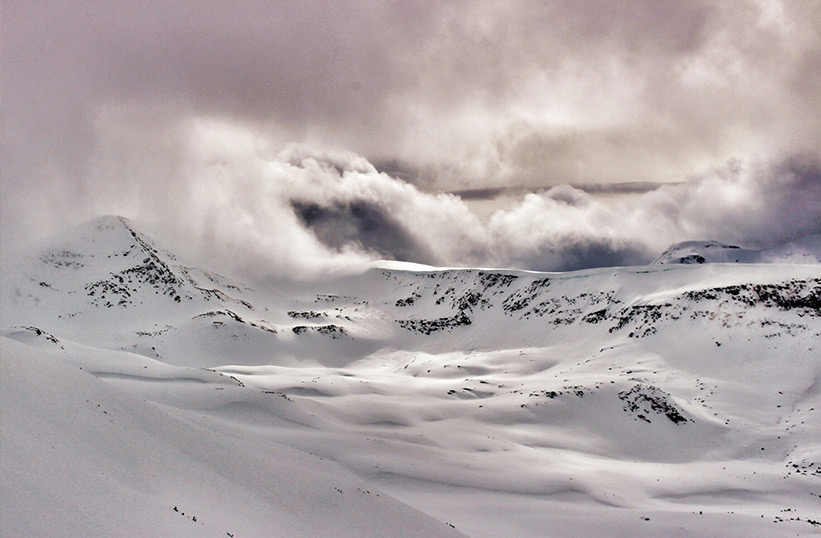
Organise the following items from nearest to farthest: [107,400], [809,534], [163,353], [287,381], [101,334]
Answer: [107,400]
[809,534]
[287,381]
[163,353]
[101,334]

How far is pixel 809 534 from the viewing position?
37.1 meters

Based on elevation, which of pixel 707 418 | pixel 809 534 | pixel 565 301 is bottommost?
pixel 809 534

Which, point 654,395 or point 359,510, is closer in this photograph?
point 359,510

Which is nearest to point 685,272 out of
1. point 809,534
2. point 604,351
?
point 604,351

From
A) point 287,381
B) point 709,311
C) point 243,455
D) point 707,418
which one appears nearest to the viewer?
point 243,455

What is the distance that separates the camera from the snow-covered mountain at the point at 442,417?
Answer: 19.0m

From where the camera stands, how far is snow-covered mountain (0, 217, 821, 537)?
62.3ft

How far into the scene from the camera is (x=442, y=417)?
78.6 metres

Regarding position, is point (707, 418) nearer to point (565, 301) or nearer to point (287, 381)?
point (287, 381)

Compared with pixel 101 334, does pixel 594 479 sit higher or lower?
lower

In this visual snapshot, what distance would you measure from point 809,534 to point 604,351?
95241 millimetres

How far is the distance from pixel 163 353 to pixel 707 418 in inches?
4762

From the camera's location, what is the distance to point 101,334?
552 ft

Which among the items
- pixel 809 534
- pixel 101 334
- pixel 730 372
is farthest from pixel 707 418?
pixel 101 334
